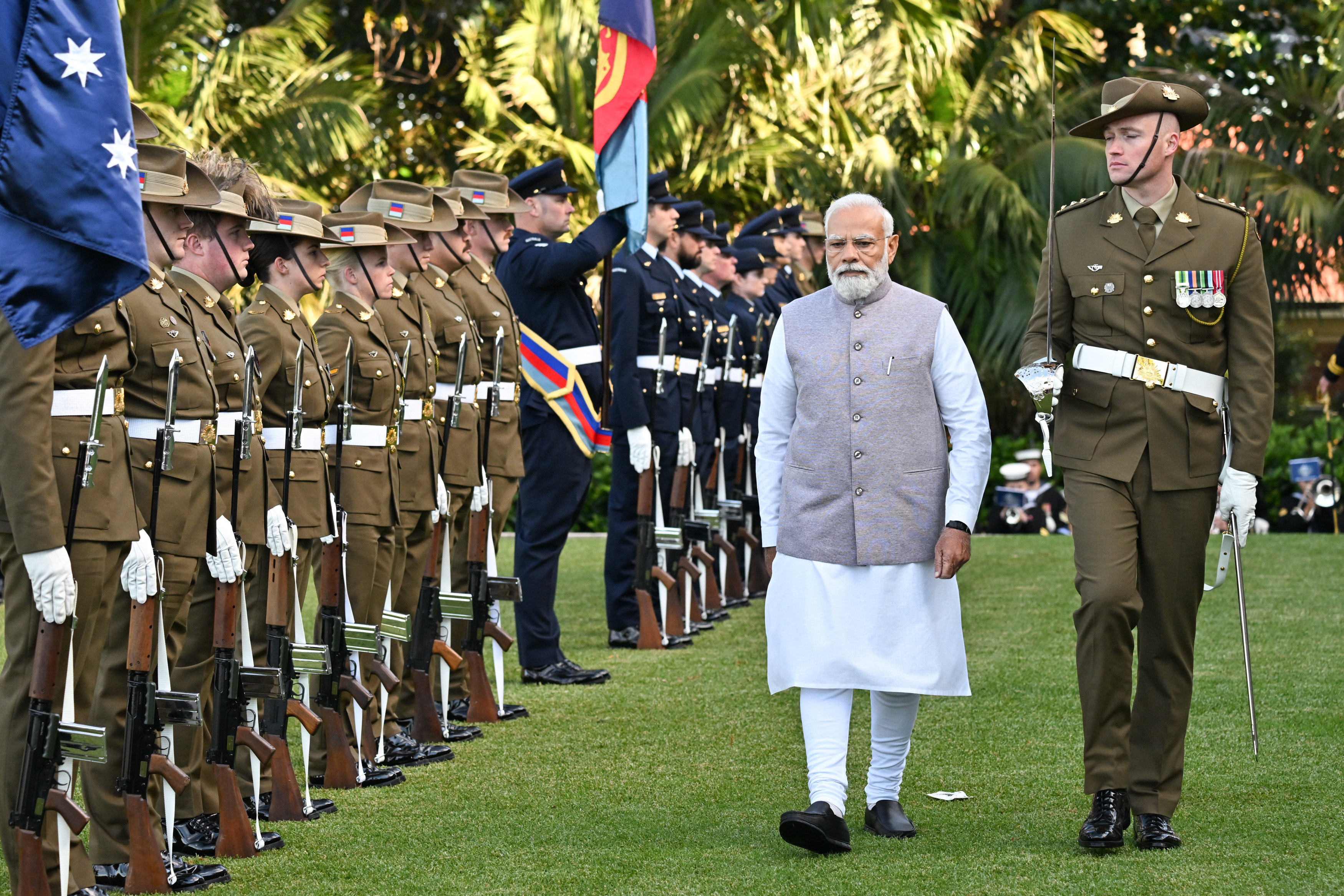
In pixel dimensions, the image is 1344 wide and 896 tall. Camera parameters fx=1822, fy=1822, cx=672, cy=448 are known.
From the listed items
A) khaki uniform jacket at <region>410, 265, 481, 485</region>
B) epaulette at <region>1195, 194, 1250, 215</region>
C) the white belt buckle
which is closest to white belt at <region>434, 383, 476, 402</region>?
khaki uniform jacket at <region>410, 265, 481, 485</region>

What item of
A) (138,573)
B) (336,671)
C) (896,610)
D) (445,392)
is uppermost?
(445,392)

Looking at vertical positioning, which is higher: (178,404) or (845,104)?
(845,104)

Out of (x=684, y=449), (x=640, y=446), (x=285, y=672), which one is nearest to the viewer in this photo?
(x=285, y=672)

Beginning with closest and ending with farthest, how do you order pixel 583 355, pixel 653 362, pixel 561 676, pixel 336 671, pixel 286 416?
pixel 286 416, pixel 336 671, pixel 561 676, pixel 583 355, pixel 653 362

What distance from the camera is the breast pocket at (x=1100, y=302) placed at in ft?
18.4

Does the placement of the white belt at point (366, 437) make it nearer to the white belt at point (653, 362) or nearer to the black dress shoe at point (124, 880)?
the black dress shoe at point (124, 880)

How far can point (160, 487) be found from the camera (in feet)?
17.3

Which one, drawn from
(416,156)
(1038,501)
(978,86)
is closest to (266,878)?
(1038,501)

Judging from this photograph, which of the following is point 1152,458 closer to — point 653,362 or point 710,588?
point 653,362

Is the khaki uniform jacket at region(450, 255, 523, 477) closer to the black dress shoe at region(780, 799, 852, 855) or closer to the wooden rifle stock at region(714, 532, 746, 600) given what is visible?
the black dress shoe at region(780, 799, 852, 855)

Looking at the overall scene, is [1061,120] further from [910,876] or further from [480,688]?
[910,876]

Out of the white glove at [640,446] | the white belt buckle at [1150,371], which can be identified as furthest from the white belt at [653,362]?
the white belt buckle at [1150,371]

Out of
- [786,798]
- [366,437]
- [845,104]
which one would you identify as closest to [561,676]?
[366,437]

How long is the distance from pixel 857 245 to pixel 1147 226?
0.92 metres
